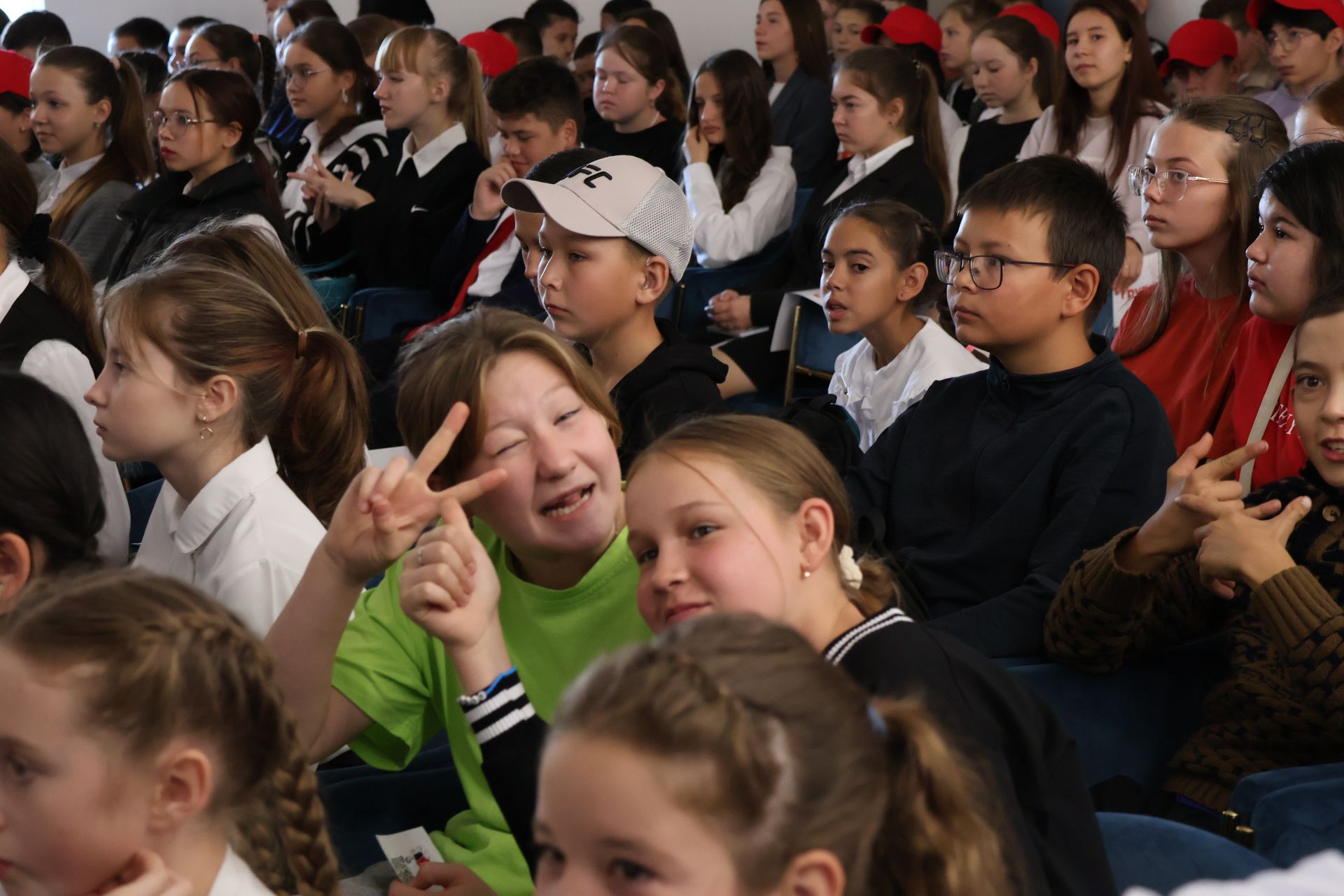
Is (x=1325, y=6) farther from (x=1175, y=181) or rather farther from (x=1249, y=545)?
(x=1249, y=545)

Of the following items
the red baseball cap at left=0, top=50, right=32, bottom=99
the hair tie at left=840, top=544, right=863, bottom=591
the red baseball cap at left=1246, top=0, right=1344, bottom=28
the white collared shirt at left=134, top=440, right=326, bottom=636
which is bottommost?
the white collared shirt at left=134, top=440, right=326, bottom=636

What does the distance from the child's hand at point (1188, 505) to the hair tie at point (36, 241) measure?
2.20 m

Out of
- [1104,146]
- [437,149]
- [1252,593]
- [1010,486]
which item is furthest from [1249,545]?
[437,149]

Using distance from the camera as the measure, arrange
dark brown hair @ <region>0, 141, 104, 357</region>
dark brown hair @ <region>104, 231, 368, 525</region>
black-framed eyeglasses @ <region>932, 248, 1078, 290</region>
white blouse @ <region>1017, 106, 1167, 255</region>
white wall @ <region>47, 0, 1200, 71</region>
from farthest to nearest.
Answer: white wall @ <region>47, 0, 1200, 71</region>
white blouse @ <region>1017, 106, 1167, 255</region>
dark brown hair @ <region>0, 141, 104, 357</region>
black-framed eyeglasses @ <region>932, 248, 1078, 290</region>
dark brown hair @ <region>104, 231, 368, 525</region>

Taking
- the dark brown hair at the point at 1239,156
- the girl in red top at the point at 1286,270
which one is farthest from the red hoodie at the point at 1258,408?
the dark brown hair at the point at 1239,156

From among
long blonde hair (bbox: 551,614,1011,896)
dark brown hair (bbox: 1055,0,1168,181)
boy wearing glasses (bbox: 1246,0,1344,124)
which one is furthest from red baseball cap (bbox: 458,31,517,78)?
long blonde hair (bbox: 551,614,1011,896)

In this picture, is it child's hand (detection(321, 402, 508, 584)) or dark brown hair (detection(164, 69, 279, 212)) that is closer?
child's hand (detection(321, 402, 508, 584))

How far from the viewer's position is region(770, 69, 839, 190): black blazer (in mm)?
5379

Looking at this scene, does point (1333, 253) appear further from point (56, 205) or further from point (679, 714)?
point (56, 205)

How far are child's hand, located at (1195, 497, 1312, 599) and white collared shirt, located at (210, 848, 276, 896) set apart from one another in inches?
44.7

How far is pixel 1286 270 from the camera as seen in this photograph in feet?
7.11

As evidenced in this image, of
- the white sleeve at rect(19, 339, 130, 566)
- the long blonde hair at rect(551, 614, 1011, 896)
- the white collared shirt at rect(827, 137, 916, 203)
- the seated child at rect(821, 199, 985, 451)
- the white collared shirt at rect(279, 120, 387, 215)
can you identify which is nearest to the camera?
the long blonde hair at rect(551, 614, 1011, 896)

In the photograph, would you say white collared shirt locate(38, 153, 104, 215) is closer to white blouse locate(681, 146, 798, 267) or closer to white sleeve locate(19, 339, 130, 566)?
white blouse locate(681, 146, 798, 267)

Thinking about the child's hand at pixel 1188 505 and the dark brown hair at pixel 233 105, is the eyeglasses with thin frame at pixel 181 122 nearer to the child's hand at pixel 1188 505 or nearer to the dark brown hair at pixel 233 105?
the dark brown hair at pixel 233 105
